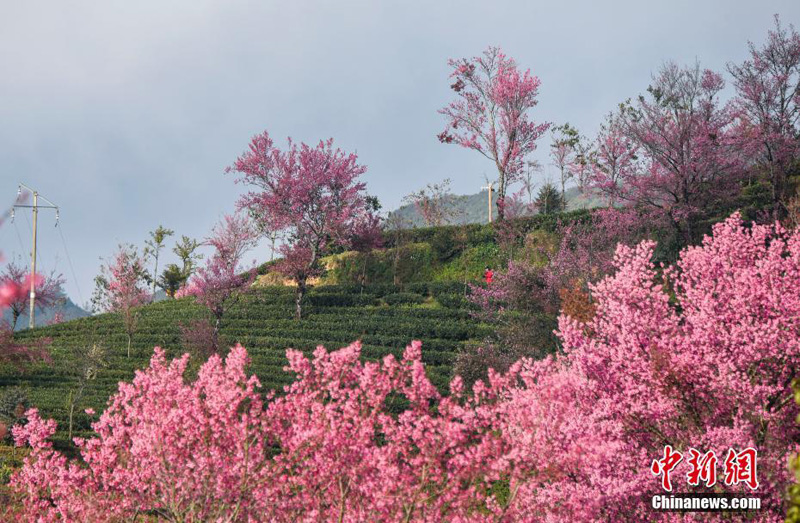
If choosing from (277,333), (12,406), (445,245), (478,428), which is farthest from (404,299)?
(478,428)

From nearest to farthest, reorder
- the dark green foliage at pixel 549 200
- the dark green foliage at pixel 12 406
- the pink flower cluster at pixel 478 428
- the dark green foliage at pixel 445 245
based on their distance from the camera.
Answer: the pink flower cluster at pixel 478 428 < the dark green foliage at pixel 12 406 < the dark green foliage at pixel 445 245 < the dark green foliage at pixel 549 200

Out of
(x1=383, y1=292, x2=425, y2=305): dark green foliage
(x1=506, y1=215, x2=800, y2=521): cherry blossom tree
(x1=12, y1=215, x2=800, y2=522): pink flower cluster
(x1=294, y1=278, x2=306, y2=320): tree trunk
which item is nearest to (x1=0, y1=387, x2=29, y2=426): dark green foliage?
(x1=294, y1=278, x2=306, y2=320): tree trunk

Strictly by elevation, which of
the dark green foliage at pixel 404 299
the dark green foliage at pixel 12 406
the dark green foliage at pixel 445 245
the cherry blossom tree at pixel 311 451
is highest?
the dark green foliage at pixel 445 245

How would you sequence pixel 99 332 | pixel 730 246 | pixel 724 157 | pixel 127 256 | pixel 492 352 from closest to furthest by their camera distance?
pixel 730 246 → pixel 492 352 → pixel 724 157 → pixel 99 332 → pixel 127 256

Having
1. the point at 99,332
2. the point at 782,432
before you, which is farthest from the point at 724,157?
the point at 99,332

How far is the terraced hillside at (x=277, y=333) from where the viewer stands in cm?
2472

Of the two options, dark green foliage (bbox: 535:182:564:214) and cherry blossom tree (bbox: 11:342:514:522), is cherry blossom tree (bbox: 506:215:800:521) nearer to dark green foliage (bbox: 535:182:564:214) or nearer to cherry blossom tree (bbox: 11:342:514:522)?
cherry blossom tree (bbox: 11:342:514:522)

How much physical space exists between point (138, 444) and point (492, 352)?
45.4ft

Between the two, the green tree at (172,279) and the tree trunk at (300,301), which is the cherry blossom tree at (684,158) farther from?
the green tree at (172,279)

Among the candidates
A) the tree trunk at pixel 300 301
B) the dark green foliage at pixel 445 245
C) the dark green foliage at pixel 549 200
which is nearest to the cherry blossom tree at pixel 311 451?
the tree trunk at pixel 300 301

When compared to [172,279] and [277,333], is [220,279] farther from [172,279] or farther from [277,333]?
[172,279]

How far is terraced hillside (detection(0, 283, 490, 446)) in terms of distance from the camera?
973 inches

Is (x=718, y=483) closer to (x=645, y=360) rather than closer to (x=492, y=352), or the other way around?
(x=645, y=360)

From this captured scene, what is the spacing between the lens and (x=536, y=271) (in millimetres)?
24938
